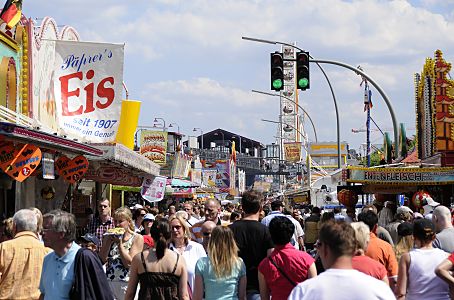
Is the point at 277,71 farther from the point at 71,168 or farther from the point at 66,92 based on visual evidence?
the point at 66,92

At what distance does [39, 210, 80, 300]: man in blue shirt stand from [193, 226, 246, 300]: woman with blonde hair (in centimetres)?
128

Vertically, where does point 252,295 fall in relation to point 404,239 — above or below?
below

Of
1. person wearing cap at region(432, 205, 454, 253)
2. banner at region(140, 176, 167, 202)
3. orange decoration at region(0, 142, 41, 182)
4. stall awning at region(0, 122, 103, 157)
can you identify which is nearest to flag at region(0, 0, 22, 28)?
stall awning at region(0, 122, 103, 157)

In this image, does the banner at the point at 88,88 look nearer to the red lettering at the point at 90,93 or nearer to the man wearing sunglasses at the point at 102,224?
the red lettering at the point at 90,93

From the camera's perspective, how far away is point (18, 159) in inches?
525

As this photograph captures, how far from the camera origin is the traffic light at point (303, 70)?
1969 centimetres

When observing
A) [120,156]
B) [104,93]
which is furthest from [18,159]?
[104,93]

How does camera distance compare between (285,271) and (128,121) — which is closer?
(285,271)

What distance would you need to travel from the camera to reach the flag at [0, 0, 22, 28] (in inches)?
659

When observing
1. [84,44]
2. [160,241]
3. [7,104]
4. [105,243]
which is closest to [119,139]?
[84,44]

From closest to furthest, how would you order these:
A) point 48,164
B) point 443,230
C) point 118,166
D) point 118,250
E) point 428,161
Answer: point 443,230
point 118,250
point 48,164
point 118,166
point 428,161

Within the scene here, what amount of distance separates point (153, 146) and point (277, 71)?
2331 centimetres

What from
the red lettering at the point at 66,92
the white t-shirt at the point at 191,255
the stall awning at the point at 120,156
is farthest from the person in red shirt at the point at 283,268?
the red lettering at the point at 66,92

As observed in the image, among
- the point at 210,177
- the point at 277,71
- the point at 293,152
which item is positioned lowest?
the point at 210,177
